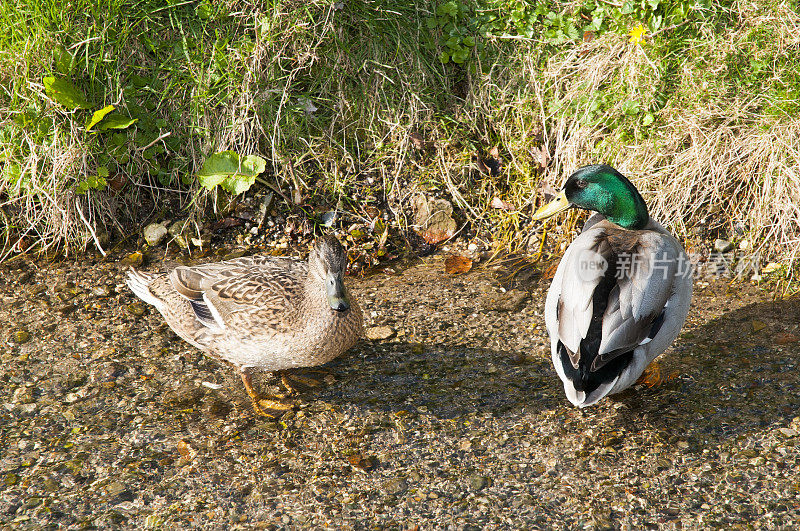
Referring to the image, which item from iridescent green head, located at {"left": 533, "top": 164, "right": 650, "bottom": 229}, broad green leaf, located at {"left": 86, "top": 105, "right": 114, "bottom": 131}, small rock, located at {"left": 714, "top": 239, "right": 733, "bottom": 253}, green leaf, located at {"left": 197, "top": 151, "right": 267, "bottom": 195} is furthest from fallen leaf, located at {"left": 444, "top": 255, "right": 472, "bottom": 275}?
broad green leaf, located at {"left": 86, "top": 105, "right": 114, "bottom": 131}

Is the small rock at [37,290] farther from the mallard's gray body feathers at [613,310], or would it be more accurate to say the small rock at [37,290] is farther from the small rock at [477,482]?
the mallard's gray body feathers at [613,310]

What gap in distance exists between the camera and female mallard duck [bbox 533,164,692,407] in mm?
2996

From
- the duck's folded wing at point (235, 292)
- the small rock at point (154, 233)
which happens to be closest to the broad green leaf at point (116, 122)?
the small rock at point (154, 233)

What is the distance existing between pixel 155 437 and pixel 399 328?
1.33 metres

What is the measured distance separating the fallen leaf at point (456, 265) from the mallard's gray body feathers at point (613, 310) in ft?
3.35

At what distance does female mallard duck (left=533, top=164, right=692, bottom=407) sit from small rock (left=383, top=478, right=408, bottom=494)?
2.42 feet

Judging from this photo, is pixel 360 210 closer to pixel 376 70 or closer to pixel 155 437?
pixel 376 70

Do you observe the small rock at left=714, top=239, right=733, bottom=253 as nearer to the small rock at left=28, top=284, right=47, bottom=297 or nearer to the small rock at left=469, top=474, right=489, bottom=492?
the small rock at left=469, top=474, right=489, bottom=492

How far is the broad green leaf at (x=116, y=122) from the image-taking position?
4301 mm

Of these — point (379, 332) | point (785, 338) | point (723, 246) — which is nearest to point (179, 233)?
point (379, 332)

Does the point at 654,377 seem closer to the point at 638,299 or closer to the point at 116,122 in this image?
the point at 638,299

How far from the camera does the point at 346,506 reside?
2812 mm

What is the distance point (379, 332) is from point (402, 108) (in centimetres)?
148

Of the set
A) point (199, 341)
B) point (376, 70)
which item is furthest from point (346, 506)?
point (376, 70)
